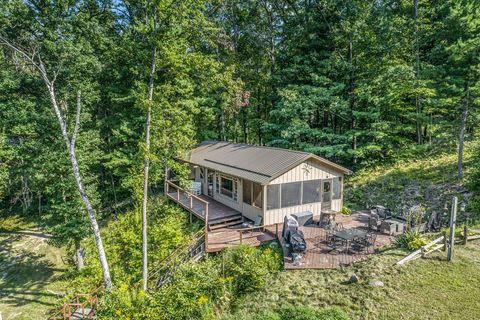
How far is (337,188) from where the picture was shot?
14.9 metres

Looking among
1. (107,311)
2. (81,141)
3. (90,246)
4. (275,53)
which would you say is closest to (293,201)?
(107,311)

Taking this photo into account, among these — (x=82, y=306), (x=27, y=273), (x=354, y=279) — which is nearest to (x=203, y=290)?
(x=82, y=306)

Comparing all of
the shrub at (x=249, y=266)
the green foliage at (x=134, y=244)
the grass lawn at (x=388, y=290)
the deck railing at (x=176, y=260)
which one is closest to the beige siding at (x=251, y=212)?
the green foliage at (x=134, y=244)

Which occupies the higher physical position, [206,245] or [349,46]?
[349,46]

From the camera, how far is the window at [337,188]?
48.6ft

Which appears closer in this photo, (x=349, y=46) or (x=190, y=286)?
(x=190, y=286)

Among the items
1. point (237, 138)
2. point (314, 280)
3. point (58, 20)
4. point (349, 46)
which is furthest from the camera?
point (237, 138)

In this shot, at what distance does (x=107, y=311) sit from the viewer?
8273mm

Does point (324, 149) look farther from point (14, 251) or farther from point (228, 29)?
point (14, 251)

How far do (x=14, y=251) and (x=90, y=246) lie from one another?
9.26 meters

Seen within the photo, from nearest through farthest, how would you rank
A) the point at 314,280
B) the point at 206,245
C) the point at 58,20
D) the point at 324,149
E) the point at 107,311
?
the point at 107,311 → the point at 314,280 → the point at 206,245 → the point at 58,20 → the point at 324,149

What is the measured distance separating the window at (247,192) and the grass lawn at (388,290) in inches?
198

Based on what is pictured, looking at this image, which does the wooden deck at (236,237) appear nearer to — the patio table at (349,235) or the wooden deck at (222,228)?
the wooden deck at (222,228)

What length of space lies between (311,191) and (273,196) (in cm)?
218
